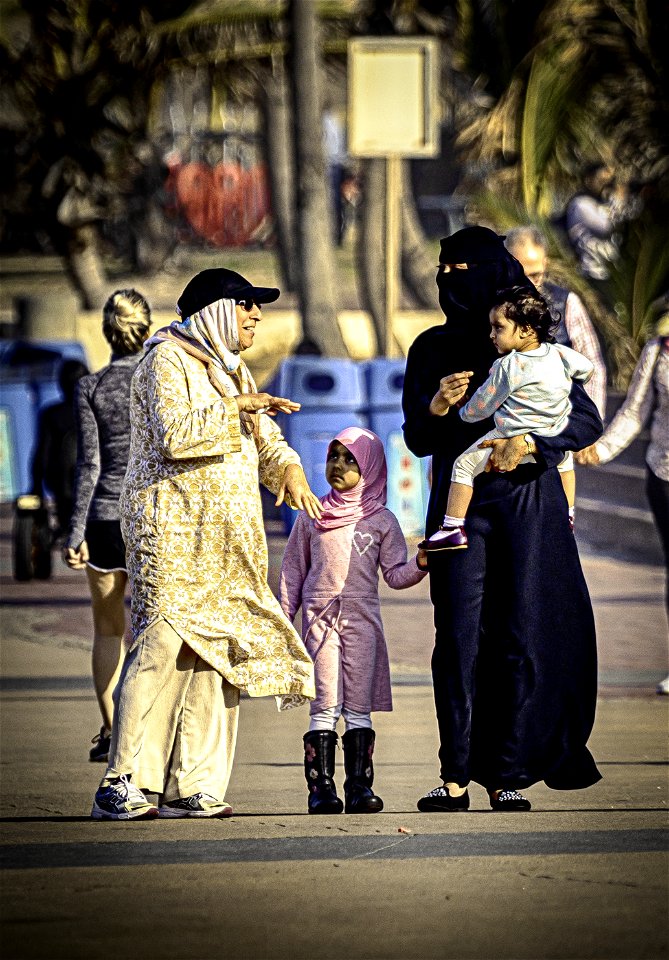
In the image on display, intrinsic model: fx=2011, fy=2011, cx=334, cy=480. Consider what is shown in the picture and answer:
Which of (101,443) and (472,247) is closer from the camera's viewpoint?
(472,247)

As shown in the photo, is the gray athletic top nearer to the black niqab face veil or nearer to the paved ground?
the paved ground

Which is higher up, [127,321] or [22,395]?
[127,321]

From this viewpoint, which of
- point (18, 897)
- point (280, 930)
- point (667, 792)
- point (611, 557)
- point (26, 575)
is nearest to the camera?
point (280, 930)

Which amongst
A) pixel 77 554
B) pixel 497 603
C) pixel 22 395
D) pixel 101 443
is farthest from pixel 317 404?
pixel 497 603

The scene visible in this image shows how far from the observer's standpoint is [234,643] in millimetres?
6438

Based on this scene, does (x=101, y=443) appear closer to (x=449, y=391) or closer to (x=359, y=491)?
(x=359, y=491)

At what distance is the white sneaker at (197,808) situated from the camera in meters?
6.38

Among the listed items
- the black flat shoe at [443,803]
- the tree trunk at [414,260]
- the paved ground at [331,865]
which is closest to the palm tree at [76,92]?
the tree trunk at [414,260]

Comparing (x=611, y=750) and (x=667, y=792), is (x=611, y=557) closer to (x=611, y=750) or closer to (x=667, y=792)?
(x=611, y=750)

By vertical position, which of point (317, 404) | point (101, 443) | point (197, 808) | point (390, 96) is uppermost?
point (390, 96)

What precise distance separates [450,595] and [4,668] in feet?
12.7

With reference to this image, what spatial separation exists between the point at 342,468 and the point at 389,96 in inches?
273

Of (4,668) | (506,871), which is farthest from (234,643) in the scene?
(4,668)

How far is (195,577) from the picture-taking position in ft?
21.0
